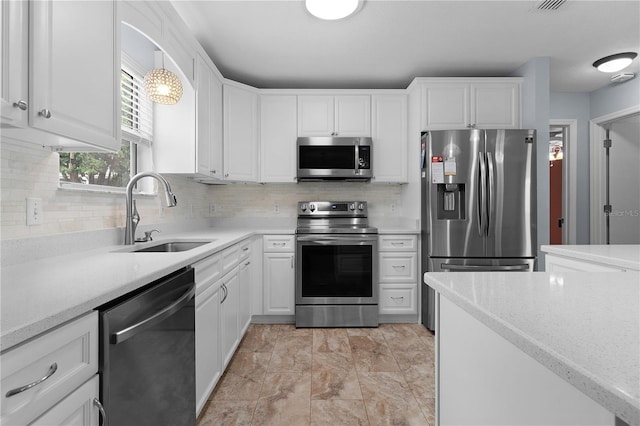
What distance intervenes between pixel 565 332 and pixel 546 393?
11 cm

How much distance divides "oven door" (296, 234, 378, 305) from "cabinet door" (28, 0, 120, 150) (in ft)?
6.29

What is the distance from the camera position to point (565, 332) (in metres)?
0.55

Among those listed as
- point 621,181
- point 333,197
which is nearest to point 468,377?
point 333,197

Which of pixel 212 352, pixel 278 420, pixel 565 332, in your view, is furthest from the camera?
pixel 212 352

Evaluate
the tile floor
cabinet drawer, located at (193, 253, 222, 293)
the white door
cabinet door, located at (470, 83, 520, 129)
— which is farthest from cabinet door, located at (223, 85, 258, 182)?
the white door

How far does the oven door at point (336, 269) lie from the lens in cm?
302

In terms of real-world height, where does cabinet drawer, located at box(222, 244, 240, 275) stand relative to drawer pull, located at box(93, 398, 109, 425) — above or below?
above

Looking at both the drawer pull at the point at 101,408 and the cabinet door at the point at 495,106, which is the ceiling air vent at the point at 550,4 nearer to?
the cabinet door at the point at 495,106

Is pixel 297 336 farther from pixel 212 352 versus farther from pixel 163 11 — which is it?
pixel 163 11

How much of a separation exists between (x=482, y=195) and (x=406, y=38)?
1.47m

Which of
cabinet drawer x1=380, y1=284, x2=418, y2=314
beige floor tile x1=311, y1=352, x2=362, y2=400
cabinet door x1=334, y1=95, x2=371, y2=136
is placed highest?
cabinet door x1=334, y1=95, x2=371, y2=136

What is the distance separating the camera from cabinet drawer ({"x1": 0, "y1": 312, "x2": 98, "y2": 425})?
0.63 m

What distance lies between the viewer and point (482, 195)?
2828 millimetres

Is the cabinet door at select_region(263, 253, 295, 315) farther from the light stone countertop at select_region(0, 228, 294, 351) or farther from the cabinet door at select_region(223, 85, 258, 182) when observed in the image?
the light stone countertop at select_region(0, 228, 294, 351)
